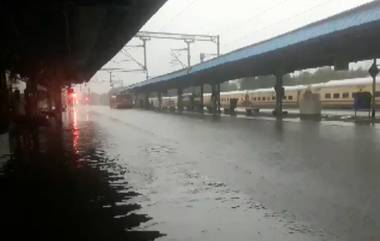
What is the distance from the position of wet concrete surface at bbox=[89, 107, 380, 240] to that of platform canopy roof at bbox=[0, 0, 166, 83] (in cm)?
431

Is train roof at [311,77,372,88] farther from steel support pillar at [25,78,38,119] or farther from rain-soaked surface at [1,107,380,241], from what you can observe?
rain-soaked surface at [1,107,380,241]

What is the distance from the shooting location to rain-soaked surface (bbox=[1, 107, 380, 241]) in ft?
22.5

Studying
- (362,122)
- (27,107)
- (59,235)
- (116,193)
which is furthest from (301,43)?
(59,235)

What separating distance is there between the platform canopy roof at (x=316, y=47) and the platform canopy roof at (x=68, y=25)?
1083cm

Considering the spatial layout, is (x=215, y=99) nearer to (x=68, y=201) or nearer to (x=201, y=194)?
(x=201, y=194)

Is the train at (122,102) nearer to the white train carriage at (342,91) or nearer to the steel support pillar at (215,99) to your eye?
the steel support pillar at (215,99)

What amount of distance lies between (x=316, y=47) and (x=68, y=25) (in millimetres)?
18015

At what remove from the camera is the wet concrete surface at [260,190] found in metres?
6.82

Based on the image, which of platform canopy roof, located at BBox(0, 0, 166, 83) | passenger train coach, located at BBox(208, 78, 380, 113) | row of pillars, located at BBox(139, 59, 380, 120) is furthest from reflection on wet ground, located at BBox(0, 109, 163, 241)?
passenger train coach, located at BBox(208, 78, 380, 113)

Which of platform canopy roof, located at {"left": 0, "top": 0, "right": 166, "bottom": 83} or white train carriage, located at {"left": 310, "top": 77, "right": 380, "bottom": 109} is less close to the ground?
platform canopy roof, located at {"left": 0, "top": 0, "right": 166, "bottom": 83}

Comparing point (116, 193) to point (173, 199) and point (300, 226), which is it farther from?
point (300, 226)

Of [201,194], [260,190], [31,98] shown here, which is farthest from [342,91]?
[201,194]

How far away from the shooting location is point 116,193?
9625 mm

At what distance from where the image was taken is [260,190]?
31.9 ft
